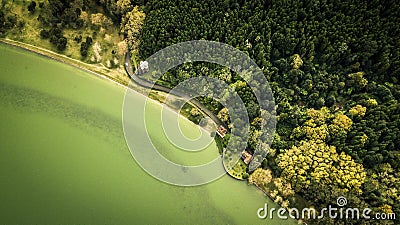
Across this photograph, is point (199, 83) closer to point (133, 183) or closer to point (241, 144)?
point (241, 144)

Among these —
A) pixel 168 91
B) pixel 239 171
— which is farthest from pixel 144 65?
pixel 239 171

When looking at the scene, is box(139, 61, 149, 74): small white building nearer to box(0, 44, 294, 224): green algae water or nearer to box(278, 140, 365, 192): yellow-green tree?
box(0, 44, 294, 224): green algae water

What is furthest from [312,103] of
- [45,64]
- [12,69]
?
[12,69]

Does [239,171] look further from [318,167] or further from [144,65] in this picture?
[144,65]

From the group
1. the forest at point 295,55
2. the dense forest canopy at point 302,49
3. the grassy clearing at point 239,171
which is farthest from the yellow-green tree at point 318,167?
the grassy clearing at point 239,171

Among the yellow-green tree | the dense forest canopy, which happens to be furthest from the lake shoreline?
the yellow-green tree

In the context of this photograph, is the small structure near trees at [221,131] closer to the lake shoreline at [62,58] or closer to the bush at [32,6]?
the lake shoreline at [62,58]

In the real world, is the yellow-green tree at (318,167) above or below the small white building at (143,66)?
below
